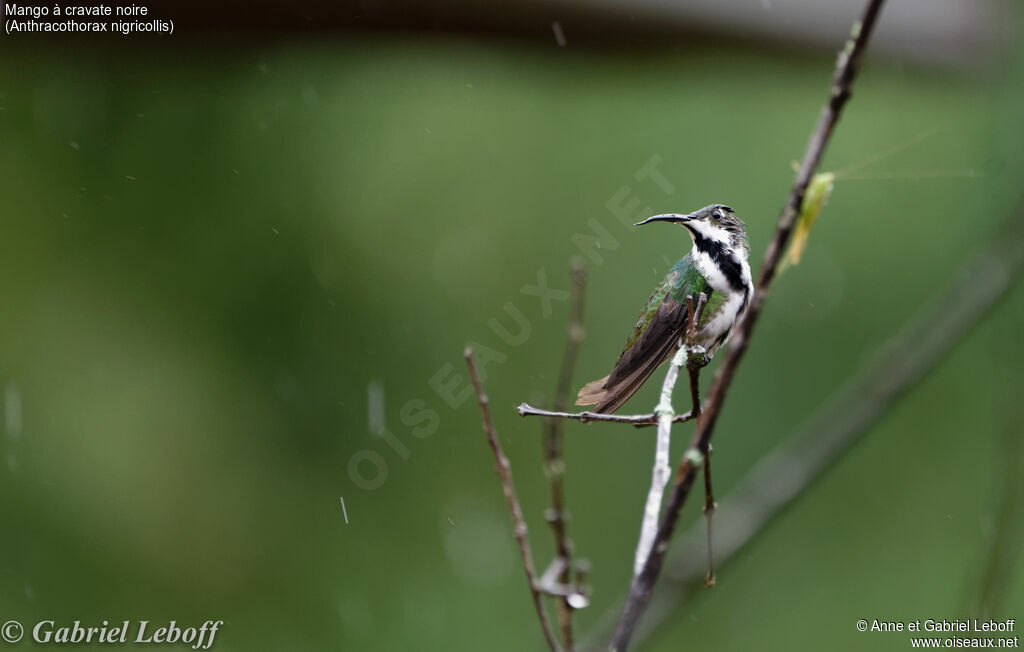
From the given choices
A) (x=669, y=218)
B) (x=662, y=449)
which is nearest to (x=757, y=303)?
(x=662, y=449)

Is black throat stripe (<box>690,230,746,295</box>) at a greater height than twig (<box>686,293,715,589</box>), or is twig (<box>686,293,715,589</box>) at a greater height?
black throat stripe (<box>690,230,746,295</box>)

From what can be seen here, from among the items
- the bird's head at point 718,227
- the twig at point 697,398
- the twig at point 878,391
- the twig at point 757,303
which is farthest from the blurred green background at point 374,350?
the twig at point 757,303

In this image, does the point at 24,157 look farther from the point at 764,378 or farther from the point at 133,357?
the point at 764,378

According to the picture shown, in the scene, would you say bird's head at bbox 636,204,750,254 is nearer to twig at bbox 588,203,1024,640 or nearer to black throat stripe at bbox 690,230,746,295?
black throat stripe at bbox 690,230,746,295

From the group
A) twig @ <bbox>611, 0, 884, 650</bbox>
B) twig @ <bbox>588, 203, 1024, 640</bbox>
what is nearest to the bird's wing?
twig @ <bbox>611, 0, 884, 650</bbox>

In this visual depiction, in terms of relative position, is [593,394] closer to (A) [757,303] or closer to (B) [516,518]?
(B) [516,518]

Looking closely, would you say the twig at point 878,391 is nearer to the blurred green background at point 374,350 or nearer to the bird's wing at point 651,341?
the bird's wing at point 651,341

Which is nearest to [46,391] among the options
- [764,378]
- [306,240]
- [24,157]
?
[24,157]
